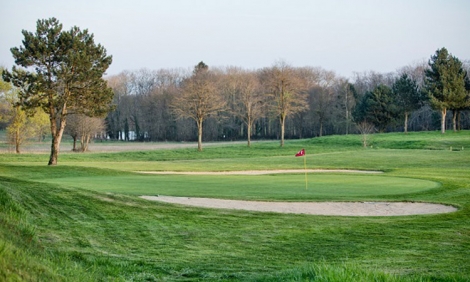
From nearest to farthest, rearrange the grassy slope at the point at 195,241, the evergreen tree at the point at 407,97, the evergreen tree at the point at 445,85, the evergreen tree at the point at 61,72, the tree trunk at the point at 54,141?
the grassy slope at the point at 195,241 → the evergreen tree at the point at 61,72 → the tree trunk at the point at 54,141 → the evergreen tree at the point at 445,85 → the evergreen tree at the point at 407,97

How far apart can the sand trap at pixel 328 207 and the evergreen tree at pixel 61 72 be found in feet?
76.8

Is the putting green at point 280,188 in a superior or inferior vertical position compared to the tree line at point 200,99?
inferior

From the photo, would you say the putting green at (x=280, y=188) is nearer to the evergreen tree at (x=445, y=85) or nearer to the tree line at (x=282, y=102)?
the tree line at (x=282, y=102)

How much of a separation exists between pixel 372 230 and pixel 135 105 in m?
110

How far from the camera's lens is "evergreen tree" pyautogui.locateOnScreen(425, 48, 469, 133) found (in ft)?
260

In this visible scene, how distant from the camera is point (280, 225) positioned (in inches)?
566

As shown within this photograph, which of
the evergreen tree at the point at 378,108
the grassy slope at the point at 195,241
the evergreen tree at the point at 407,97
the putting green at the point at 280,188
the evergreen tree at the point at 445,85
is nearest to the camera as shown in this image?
the grassy slope at the point at 195,241

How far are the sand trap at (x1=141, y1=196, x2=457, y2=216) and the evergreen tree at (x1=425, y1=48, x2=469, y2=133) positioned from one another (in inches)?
2529

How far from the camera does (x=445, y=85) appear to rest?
263 ft

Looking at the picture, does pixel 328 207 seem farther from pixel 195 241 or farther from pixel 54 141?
pixel 54 141

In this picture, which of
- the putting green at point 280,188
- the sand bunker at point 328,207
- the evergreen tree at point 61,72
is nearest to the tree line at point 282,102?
the evergreen tree at point 61,72

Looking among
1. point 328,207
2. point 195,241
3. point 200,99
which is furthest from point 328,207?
point 200,99

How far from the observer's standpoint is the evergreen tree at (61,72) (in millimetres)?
39469

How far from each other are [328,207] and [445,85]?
225ft
